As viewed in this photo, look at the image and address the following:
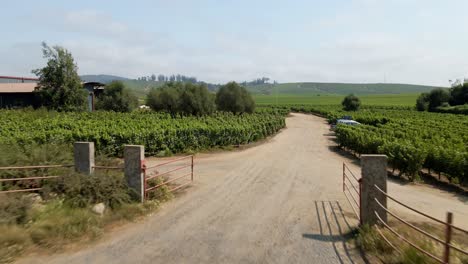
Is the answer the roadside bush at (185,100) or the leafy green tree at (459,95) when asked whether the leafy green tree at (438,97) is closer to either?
the leafy green tree at (459,95)

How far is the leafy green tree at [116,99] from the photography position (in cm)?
5698

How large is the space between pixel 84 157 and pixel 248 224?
18.1 feet

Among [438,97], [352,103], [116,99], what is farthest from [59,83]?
[438,97]

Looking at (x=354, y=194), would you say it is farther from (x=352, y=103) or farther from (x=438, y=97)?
(x=438, y=97)

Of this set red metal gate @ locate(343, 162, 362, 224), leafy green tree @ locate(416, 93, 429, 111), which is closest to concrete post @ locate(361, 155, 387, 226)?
red metal gate @ locate(343, 162, 362, 224)

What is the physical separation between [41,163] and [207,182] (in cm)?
599

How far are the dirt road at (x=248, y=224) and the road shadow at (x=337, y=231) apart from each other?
0.02m

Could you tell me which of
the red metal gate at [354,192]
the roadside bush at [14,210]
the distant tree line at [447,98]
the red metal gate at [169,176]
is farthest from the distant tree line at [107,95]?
the distant tree line at [447,98]

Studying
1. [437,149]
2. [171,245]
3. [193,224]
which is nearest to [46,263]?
[171,245]

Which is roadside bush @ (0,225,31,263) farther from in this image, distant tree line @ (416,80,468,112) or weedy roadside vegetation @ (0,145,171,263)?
distant tree line @ (416,80,468,112)

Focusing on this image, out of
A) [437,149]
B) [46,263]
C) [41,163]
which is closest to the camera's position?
[46,263]

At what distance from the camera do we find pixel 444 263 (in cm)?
561

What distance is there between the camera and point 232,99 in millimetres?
60469

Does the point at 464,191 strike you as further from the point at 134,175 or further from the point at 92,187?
the point at 92,187
